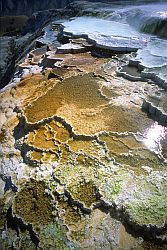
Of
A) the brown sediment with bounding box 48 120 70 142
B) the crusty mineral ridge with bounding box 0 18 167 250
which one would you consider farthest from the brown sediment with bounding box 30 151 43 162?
the brown sediment with bounding box 48 120 70 142

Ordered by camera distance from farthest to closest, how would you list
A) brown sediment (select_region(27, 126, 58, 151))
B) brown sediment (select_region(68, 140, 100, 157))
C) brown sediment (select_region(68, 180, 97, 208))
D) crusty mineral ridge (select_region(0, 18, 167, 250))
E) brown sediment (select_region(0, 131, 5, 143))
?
brown sediment (select_region(0, 131, 5, 143))
brown sediment (select_region(27, 126, 58, 151))
brown sediment (select_region(68, 140, 100, 157))
brown sediment (select_region(68, 180, 97, 208))
crusty mineral ridge (select_region(0, 18, 167, 250))

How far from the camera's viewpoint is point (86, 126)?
202 inches

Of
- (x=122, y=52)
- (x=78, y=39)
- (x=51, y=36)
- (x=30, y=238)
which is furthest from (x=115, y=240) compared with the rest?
(x=51, y=36)

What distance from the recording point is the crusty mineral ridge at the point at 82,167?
11.5 ft

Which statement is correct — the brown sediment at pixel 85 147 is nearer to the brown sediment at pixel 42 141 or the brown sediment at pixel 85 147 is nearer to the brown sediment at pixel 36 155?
the brown sediment at pixel 42 141

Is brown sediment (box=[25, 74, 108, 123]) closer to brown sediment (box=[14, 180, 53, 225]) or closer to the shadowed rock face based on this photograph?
brown sediment (box=[14, 180, 53, 225])

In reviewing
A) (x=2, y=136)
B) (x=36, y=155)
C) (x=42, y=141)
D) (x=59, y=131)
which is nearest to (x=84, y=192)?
(x=36, y=155)

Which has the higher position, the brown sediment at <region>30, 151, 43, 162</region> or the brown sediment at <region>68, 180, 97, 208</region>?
the brown sediment at <region>68, 180, 97, 208</region>

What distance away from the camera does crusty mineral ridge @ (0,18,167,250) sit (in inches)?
138

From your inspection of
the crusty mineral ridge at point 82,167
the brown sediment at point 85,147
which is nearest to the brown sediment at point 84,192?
the crusty mineral ridge at point 82,167

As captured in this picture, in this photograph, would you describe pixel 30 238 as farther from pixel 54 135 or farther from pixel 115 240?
pixel 54 135

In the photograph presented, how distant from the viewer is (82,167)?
4293 millimetres

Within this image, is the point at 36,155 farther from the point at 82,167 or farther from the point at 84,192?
the point at 84,192

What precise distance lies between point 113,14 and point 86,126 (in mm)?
9571
